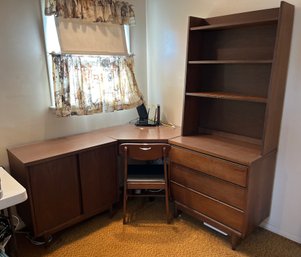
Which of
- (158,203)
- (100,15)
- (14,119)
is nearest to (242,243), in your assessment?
(158,203)

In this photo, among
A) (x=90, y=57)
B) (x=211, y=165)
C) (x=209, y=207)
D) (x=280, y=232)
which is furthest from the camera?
(x=90, y=57)

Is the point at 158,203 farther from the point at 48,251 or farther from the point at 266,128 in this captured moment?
the point at 266,128

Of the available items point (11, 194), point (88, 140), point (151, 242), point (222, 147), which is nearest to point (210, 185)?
point (222, 147)

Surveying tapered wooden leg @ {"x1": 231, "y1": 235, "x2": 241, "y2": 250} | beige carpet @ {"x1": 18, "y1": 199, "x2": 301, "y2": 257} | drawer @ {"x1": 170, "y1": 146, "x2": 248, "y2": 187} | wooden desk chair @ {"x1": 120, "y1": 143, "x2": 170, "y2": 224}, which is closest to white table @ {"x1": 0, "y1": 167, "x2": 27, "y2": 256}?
beige carpet @ {"x1": 18, "y1": 199, "x2": 301, "y2": 257}

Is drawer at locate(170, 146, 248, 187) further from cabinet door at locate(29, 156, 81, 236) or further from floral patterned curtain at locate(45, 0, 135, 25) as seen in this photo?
floral patterned curtain at locate(45, 0, 135, 25)

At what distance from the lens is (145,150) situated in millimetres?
2160

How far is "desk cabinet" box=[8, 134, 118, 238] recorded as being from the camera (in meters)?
1.94

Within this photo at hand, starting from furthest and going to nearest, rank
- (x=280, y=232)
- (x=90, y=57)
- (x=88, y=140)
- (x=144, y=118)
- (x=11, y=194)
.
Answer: (x=144, y=118) < (x=90, y=57) < (x=88, y=140) < (x=280, y=232) < (x=11, y=194)

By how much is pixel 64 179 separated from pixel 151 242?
0.88 meters

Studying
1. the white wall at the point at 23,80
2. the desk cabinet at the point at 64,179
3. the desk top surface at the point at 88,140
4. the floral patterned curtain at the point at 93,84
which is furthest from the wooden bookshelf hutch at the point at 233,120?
the white wall at the point at 23,80

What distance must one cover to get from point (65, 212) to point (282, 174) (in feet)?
5.90

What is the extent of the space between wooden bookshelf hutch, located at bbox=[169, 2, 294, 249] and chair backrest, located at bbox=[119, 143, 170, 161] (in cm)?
14

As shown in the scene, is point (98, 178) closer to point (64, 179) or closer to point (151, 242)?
point (64, 179)

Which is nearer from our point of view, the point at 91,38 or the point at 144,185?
the point at 144,185
